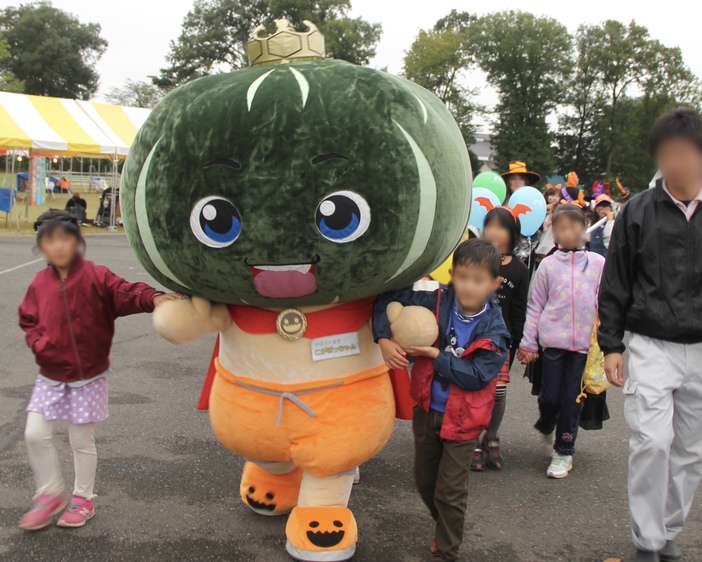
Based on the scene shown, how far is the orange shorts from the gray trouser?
0.98 m

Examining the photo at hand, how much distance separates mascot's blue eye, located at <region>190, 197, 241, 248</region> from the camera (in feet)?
8.13

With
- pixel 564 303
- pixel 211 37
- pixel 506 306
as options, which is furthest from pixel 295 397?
pixel 211 37

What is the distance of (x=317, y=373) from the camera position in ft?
9.07

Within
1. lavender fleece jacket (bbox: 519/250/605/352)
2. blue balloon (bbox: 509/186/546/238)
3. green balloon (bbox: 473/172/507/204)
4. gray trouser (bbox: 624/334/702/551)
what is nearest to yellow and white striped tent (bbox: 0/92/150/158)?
green balloon (bbox: 473/172/507/204)

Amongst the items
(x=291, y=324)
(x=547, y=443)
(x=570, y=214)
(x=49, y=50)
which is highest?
(x=49, y=50)

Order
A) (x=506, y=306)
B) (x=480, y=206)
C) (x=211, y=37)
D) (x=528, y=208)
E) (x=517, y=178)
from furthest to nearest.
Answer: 1. (x=211, y=37)
2. (x=517, y=178)
3. (x=528, y=208)
4. (x=480, y=206)
5. (x=506, y=306)

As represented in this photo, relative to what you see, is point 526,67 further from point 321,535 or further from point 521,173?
point 321,535

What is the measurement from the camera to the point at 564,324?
3.77 metres

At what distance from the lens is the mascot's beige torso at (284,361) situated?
276 centimetres

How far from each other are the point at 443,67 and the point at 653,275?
42861mm

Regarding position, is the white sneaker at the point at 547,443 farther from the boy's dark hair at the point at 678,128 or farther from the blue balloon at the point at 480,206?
the boy's dark hair at the point at 678,128

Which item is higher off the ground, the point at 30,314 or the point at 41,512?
the point at 30,314

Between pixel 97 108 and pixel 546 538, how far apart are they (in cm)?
1794

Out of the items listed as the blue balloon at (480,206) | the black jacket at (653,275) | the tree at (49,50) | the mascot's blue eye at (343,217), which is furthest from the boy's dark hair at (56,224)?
the tree at (49,50)
